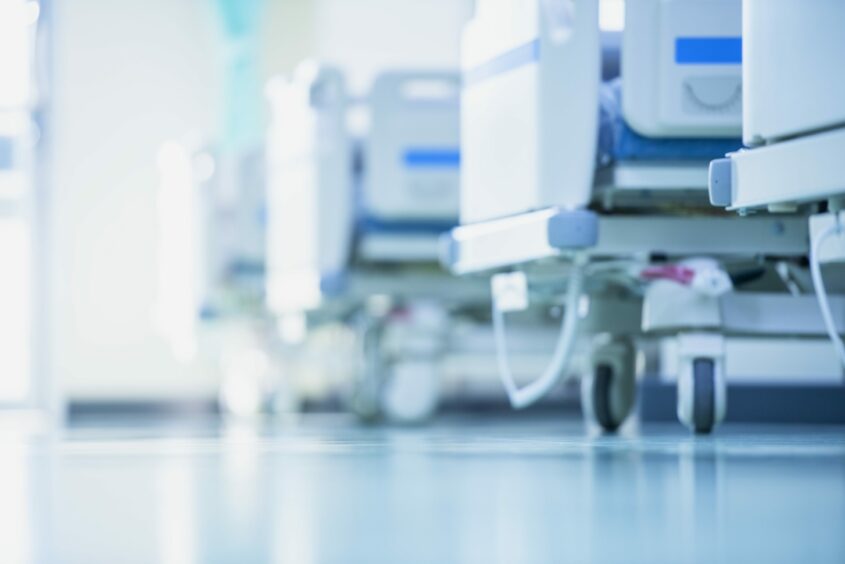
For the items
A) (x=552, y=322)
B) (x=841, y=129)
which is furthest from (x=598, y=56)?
(x=552, y=322)

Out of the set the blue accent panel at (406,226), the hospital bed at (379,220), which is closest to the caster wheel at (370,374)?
the hospital bed at (379,220)

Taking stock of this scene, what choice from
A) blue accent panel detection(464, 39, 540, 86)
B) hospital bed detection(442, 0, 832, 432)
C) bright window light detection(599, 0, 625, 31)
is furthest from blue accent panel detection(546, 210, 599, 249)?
bright window light detection(599, 0, 625, 31)

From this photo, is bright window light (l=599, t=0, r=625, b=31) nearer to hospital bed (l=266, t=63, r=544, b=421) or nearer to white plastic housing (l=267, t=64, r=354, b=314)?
hospital bed (l=266, t=63, r=544, b=421)

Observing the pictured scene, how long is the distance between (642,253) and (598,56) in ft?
1.02

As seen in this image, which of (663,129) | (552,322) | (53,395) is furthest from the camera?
(53,395)

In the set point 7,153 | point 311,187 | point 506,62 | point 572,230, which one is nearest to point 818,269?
point 572,230

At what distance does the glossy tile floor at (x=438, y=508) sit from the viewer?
0.75m

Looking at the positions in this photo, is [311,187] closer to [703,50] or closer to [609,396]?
[609,396]

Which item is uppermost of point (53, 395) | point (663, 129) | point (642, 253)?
point (663, 129)

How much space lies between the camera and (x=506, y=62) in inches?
105

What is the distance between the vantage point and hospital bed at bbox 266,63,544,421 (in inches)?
166

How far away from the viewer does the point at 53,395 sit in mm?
8102

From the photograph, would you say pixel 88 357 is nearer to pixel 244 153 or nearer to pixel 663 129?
pixel 244 153

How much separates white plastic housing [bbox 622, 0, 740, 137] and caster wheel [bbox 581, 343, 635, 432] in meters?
0.69
